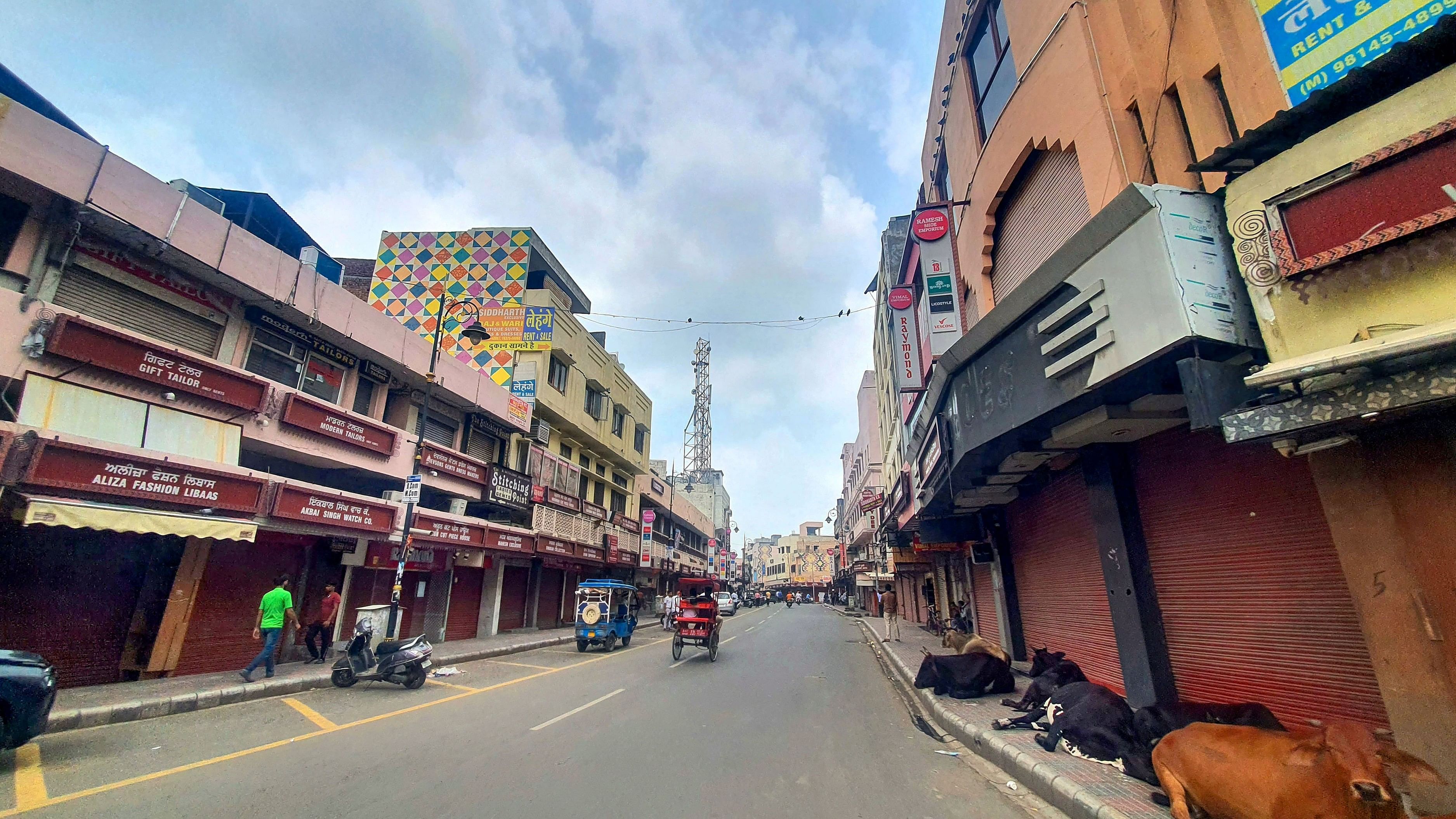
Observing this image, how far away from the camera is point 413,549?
1734 centimetres

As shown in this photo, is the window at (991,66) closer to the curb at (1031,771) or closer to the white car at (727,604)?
the curb at (1031,771)

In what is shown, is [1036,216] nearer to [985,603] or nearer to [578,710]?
[578,710]

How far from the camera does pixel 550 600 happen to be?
89.9 ft

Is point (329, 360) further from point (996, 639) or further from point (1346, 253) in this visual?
point (996, 639)

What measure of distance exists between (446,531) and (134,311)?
8974 mm

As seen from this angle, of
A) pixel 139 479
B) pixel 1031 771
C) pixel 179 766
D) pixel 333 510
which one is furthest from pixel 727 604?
pixel 179 766

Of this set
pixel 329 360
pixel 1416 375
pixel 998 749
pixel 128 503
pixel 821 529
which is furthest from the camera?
pixel 821 529

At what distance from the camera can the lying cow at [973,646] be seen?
10094 mm

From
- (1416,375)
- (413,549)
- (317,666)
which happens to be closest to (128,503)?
(317,666)

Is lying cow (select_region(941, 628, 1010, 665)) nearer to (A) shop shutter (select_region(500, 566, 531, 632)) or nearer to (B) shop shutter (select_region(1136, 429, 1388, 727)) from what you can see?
(B) shop shutter (select_region(1136, 429, 1388, 727))

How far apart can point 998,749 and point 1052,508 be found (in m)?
5.73

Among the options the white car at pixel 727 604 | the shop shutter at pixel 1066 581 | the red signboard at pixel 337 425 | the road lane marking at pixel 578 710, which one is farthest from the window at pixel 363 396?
the white car at pixel 727 604

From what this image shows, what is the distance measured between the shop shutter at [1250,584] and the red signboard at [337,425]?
16.2 m

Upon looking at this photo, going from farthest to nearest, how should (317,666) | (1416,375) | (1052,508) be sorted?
(317,666) < (1052,508) < (1416,375)
